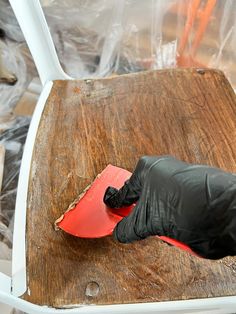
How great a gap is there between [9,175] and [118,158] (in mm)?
372

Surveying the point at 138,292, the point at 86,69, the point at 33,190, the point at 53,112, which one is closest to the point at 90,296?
the point at 138,292

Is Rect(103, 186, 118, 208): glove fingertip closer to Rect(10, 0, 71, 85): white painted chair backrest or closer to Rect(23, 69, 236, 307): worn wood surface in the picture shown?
Rect(23, 69, 236, 307): worn wood surface

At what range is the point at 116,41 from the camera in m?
1.06

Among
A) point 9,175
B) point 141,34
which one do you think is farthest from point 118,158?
point 141,34

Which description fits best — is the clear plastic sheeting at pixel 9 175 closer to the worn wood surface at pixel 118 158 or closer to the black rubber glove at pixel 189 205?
the worn wood surface at pixel 118 158

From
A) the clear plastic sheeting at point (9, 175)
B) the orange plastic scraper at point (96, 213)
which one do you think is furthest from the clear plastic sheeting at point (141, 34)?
the orange plastic scraper at point (96, 213)

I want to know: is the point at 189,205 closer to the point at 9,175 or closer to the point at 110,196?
the point at 110,196

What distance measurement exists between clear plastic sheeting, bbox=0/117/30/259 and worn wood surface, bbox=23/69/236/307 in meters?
0.27

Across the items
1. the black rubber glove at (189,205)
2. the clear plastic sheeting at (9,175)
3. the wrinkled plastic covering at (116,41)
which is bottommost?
the clear plastic sheeting at (9,175)

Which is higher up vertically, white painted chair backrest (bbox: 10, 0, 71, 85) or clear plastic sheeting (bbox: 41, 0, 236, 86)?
white painted chair backrest (bbox: 10, 0, 71, 85)

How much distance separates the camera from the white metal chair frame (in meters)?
0.50

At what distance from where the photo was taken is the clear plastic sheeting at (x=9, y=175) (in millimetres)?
828

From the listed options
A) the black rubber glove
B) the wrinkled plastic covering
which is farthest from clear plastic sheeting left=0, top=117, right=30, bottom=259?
the black rubber glove

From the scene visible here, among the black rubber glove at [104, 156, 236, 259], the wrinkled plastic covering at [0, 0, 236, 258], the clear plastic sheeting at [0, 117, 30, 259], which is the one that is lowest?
the clear plastic sheeting at [0, 117, 30, 259]
